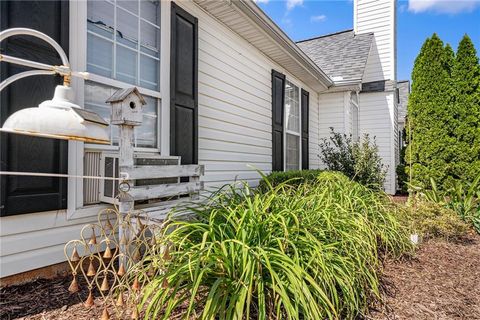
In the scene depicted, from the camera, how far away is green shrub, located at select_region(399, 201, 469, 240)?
3.89 m

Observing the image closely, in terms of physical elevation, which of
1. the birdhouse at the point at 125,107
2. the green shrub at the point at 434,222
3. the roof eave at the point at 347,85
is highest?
the roof eave at the point at 347,85

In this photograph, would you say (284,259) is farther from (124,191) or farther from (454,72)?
(454,72)

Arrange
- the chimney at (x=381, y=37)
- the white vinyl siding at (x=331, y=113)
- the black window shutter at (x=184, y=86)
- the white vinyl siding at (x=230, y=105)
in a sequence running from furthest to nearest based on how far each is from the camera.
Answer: the chimney at (x=381, y=37)
the white vinyl siding at (x=331, y=113)
the white vinyl siding at (x=230, y=105)
the black window shutter at (x=184, y=86)

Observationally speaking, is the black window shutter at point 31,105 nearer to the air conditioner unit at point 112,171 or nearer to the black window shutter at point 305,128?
the air conditioner unit at point 112,171

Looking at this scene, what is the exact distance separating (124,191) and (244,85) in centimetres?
346

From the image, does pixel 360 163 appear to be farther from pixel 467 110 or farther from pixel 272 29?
pixel 272 29

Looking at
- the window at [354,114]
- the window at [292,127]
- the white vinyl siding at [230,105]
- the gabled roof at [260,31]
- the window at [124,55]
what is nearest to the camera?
the window at [124,55]

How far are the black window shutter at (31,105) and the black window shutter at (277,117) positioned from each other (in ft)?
13.9

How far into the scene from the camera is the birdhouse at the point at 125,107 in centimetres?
223

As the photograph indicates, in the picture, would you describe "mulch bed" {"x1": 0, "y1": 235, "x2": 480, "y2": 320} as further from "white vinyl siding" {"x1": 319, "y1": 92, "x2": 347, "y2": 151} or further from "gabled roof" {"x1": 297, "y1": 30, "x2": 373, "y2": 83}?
"gabled roof" {"x1": 297, "y1": 30, "x2": 373, "y2": 83}

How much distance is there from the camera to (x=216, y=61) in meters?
4.41

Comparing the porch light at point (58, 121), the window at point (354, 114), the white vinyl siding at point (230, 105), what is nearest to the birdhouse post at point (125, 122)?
the porch light at point (58, 121)

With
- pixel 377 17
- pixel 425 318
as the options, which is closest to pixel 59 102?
pixel 425 318

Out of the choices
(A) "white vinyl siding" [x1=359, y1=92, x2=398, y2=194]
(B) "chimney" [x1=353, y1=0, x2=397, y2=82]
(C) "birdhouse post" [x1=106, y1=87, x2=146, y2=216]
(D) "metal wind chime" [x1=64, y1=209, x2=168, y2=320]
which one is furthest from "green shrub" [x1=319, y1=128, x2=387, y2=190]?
(D) "metal wind chime" [x1=64, y1=209, x2=168, y2=320]
